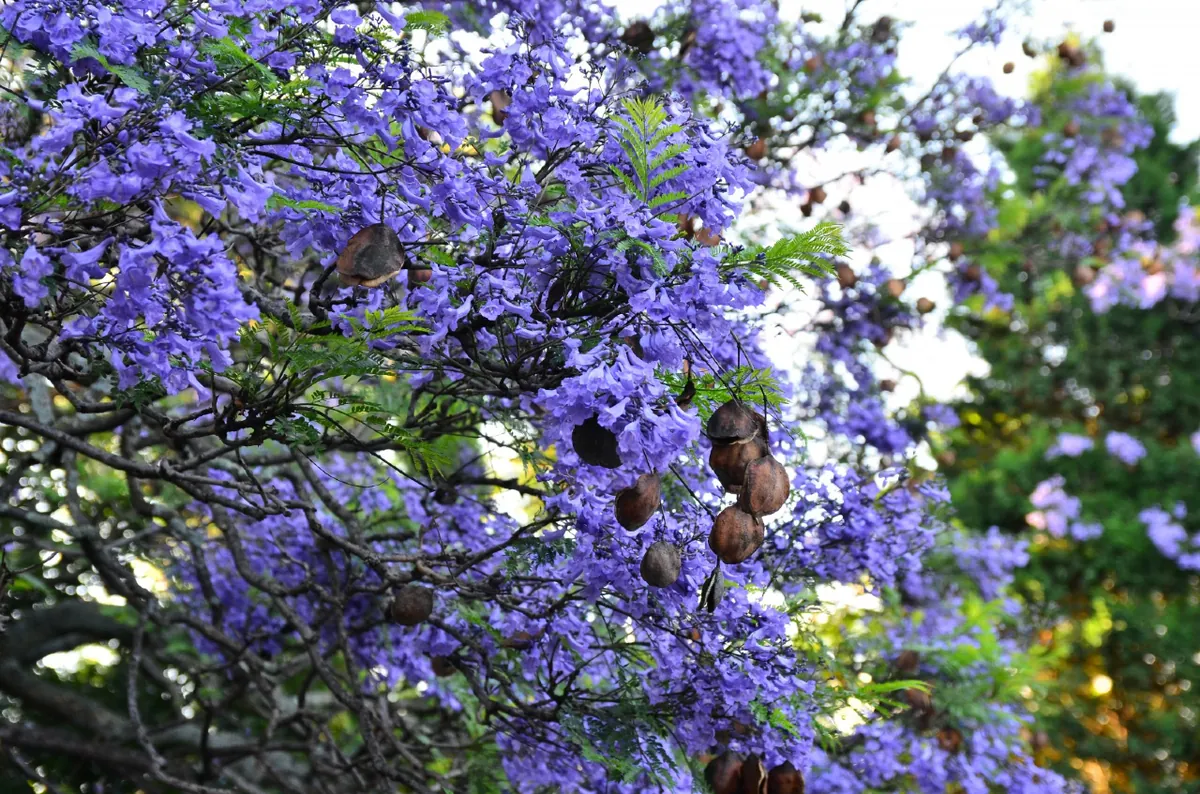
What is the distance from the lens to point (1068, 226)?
20.9 ft

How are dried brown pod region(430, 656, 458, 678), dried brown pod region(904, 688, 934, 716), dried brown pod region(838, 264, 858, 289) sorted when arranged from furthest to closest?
dried brown pod region(838, 264, 858, 289) → dried brown pod region(904, 688, 934, 716) → dried brown pod region(430, 656, 458, 678)

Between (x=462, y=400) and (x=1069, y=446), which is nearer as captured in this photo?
(x=462, y=400)

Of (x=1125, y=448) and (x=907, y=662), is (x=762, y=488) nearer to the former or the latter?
(x=907, y=662)

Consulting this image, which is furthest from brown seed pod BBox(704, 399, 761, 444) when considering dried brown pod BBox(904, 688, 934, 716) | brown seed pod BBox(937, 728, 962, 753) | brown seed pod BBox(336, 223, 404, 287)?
brown seed pod BBox(937, 728, 962, 753)

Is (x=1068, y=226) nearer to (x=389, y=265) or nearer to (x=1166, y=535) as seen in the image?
(x=1166, y=535)

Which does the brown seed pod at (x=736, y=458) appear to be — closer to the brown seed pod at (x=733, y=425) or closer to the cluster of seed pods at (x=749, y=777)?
the brown seed pod at (x=733, y=425)

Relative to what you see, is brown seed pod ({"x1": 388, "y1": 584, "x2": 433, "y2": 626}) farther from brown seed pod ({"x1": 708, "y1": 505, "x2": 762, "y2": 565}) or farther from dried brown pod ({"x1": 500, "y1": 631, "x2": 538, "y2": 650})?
brown seed pod ({"x1": 708, "y1": 505, "x2": 762, "y2": 565})

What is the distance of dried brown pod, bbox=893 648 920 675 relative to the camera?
153 inches

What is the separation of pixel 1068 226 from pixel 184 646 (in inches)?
204

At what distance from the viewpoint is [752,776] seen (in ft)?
8.66

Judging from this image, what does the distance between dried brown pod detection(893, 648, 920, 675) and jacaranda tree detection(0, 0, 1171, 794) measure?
1.2 inches

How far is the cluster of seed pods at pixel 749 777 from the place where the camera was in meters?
2.65

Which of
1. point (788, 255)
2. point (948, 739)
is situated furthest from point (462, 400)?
point (948, 739)

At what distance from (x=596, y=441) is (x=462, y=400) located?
111 centimetres
